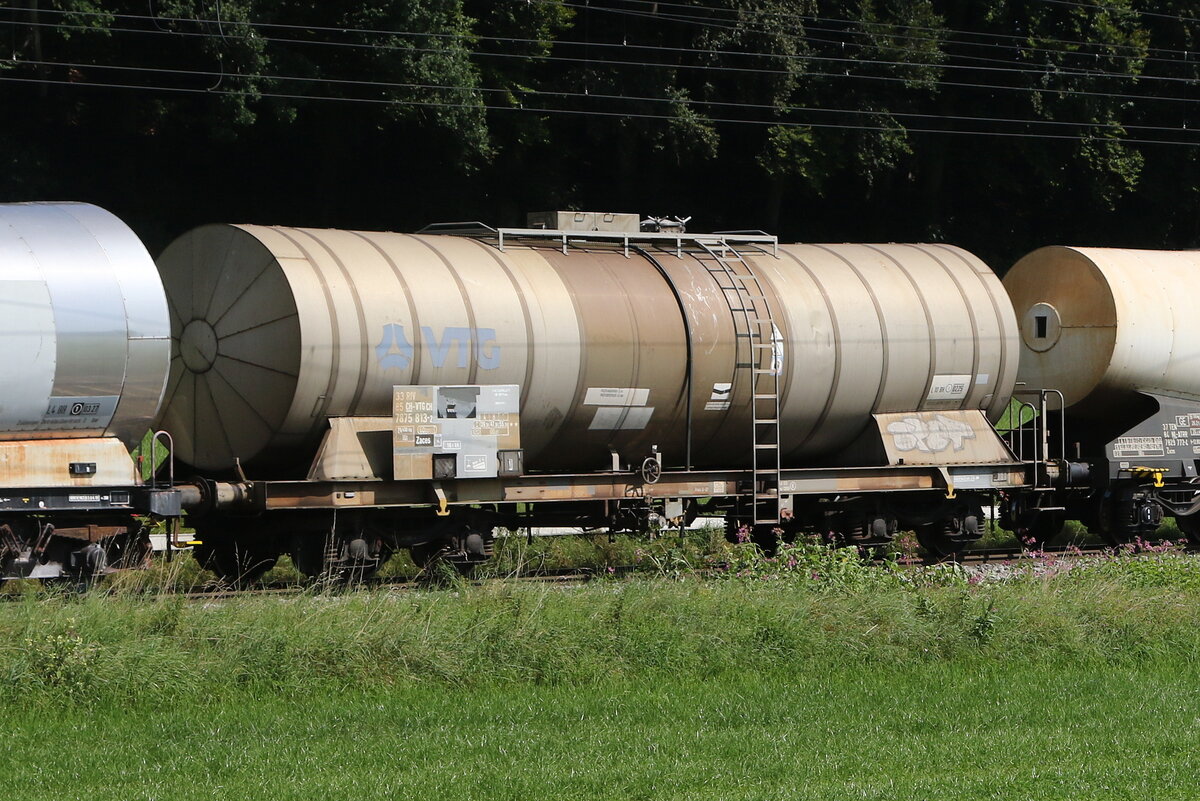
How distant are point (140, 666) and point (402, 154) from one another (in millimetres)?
32945

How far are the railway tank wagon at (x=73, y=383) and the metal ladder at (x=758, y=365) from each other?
6.36m

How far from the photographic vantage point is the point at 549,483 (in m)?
15.8

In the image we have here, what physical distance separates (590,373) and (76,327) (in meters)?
5.26

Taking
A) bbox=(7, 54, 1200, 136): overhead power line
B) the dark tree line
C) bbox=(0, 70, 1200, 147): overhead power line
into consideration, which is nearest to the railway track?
bbox=(7, 54, 1200, 136): overhead power line

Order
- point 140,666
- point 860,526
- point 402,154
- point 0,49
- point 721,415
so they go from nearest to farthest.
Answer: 1. point 140,666
2. point 721,415
3. point 860,526
4. point 0,49
5. point 402,154

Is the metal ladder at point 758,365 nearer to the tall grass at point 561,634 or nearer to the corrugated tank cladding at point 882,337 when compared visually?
the corrugated tank cladding at point 882,337

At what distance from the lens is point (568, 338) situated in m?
15.8

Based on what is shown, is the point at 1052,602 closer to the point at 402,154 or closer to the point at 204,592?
the point at 204,592

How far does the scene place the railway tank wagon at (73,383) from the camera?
12891 millimetres

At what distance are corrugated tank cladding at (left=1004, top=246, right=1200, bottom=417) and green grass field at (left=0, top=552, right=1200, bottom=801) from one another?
6.35m

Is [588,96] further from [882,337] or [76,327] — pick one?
[76,327]

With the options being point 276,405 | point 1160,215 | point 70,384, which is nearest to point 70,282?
point 70,384

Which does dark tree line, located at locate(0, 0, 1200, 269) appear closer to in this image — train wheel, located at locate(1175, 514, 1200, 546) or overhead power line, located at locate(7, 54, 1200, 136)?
overhead power line, located at locate(7, 54, 1200, 136)

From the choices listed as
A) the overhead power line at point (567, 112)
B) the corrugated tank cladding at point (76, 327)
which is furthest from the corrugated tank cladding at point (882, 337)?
the overhead power line at point (567, 112)
